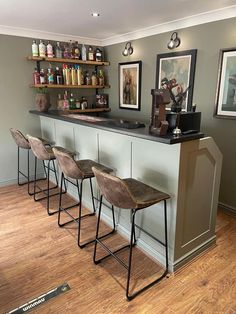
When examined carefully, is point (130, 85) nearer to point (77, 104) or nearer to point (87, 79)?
point (87, 79)

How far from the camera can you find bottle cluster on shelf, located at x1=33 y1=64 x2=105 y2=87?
3.51 metres

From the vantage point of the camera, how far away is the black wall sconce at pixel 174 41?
3014mm

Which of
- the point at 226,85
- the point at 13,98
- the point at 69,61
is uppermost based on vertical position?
the point at 69,61

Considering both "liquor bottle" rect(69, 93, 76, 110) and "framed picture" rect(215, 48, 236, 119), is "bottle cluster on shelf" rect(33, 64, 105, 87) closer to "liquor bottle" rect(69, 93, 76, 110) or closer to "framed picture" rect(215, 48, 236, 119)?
"liquor bottle" rect(69, 93, 76, 110)

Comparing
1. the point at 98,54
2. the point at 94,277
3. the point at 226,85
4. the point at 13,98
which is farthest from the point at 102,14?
the point at 94,277

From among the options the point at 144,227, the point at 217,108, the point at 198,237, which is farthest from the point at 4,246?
the point at 217,108

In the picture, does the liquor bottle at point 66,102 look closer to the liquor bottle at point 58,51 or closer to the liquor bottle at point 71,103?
the liquor bottle at point 71,103

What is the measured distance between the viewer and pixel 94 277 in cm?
192

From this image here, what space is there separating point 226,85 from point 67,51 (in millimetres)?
2374

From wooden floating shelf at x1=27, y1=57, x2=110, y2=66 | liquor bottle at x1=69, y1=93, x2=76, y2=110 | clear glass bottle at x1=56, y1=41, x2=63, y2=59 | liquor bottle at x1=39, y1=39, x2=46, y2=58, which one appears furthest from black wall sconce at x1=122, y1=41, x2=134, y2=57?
liquor bottle at x1=39, y1=39, x2=46, y2=58

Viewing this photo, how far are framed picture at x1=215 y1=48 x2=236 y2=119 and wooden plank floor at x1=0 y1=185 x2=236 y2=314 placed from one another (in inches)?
50.3

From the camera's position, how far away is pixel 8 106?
3.50 meters

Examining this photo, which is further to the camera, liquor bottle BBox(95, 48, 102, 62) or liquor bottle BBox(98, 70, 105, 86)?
liquor bottle BBox(98, 70, 105, 86)

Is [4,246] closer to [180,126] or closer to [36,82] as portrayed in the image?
[180,126]
